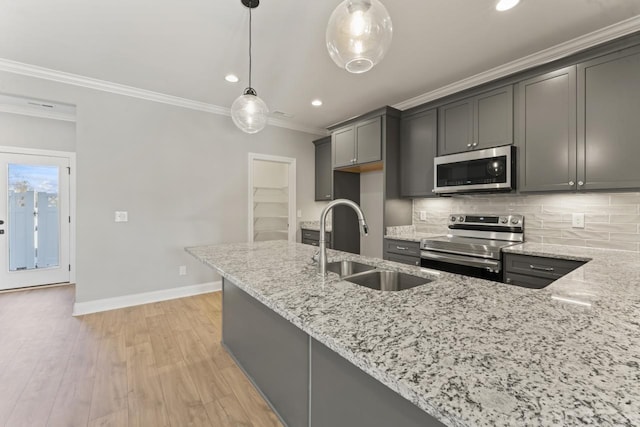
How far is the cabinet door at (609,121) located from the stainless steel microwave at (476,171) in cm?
48

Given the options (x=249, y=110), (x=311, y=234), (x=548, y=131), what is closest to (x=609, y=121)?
(x=548, y=131)

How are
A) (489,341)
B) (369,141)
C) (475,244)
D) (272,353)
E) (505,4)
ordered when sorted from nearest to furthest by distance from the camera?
1. (489,341)
2. (272,353)
3. (505,4)
4. (475,244)
5. (369,141)

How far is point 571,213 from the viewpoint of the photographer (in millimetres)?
2469

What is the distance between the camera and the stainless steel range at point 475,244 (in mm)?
2447

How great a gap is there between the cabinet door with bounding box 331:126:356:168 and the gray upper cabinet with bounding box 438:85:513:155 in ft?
3.73

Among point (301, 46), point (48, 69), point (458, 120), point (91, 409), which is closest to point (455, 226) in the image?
point (458, 120)

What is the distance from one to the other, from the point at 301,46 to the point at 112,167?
256 cm

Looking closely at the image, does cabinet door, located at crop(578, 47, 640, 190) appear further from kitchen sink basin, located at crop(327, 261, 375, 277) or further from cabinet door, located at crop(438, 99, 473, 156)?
kitchen sink basin, located at crop(327, 261, 375, 277)

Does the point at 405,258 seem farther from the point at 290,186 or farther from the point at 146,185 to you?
the point at 146,185

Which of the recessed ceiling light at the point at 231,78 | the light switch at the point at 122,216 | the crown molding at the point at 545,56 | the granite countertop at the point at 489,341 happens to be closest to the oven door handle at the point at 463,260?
the granite countertop at the point at 489,341

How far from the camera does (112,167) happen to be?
10.6ft

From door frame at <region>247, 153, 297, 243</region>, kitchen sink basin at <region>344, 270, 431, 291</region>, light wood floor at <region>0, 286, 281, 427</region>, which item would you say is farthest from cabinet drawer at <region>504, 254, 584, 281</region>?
door frame at <region>247, 153, 297, 243</region>

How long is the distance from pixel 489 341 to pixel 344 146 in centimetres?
352

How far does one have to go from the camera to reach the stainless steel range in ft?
8.03
